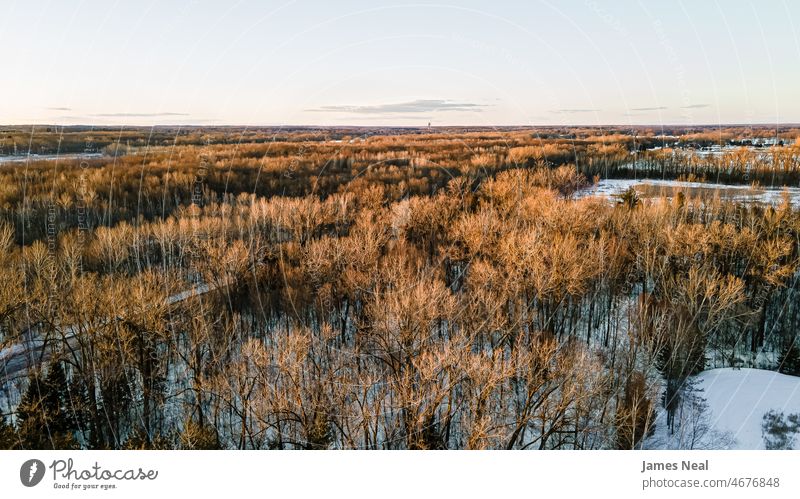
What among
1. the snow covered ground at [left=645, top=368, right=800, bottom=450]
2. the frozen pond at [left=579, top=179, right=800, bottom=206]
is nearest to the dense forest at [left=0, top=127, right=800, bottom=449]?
the snow covered ground at [left=645, top=368, right=800, bottom=450]

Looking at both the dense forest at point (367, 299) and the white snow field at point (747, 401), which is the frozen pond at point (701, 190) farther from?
the white snow field at point (747, 401)

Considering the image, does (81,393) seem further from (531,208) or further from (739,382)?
(531,208)
